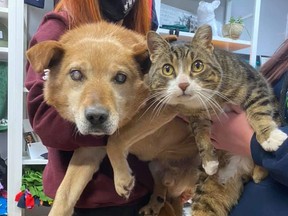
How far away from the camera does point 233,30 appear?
3.04m

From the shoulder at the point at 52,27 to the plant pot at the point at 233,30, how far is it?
2.12 meters

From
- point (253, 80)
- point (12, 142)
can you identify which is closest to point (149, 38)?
point (253, 80)

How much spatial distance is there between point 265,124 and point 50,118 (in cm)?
69

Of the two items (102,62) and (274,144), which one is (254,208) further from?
(102,62)

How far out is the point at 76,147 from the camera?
3.77ft

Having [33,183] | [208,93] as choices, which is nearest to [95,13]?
[208,93]

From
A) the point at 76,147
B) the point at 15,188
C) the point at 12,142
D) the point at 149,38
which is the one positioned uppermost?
the point at 149,38

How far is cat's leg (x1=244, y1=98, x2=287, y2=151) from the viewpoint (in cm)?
103

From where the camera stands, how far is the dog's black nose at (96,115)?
3.32 feet

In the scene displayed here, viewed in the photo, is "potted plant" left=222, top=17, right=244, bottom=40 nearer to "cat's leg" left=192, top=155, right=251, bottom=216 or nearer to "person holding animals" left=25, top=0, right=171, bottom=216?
"person holding animals" left=25, top=0, right=171, bottom=216

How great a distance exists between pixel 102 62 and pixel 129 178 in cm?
39

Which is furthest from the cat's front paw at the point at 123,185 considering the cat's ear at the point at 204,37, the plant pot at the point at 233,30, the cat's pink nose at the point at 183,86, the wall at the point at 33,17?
the plant pot at the point at 233,30

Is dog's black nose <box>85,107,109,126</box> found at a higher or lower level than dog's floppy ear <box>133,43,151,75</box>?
lower

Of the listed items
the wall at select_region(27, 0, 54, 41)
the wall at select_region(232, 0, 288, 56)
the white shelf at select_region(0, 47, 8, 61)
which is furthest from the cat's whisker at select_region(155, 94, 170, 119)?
the wall at select_region(232, 0, 288, 56)
